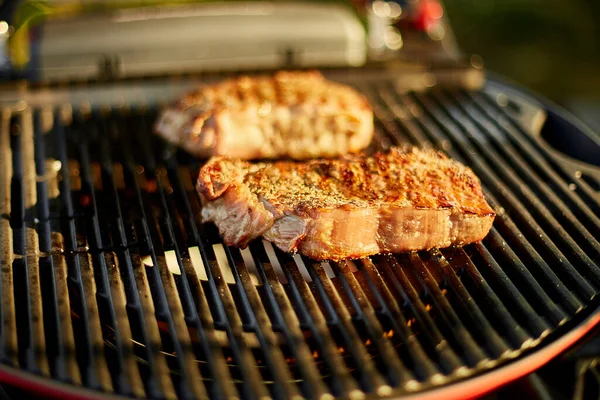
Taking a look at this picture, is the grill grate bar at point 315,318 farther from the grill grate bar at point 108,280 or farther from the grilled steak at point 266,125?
the grilled steak at point 266,125

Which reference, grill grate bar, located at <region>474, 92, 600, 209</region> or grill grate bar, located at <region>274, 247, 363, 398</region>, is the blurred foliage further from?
grill grate bar, located at <region>274, 247, 363, 398</region>

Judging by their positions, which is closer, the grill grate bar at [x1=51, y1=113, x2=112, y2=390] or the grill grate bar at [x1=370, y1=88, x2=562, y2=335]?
the grill grate bar at [x1=51, y1=113, x2=112, y2=390]

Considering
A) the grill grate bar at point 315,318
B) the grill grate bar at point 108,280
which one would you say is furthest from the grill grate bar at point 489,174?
the grill grate bar at point 108,280

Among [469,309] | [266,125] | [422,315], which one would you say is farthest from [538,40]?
[422,315]

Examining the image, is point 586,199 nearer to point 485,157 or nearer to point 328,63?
point 485,157

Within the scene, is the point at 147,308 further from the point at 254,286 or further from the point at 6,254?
the point at 6,254

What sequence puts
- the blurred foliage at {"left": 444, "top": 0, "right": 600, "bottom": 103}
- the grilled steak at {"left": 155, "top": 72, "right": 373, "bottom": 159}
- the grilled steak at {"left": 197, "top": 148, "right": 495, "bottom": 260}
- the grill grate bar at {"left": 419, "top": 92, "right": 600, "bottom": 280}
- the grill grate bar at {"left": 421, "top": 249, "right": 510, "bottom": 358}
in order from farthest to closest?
Answer: the blurred foliage at {"left": 444, "top": 0, "right": 600, "bottom": 103}
the grilled steak at {"left": 155, "top": 72, "right": 373, "bottom": 159}
the grill grate bar at {"left": 419, "top": 92, "right": 600, "bottom": 280}
the grilled steak at {"left": 197, "top": 148, "right": 495, "bottom": 260}
the grill grate bar at {"left": 421, "top": 249, "right": 510, "bottom": 358}

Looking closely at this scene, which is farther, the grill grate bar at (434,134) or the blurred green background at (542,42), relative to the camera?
the blurred green background at (542,42)

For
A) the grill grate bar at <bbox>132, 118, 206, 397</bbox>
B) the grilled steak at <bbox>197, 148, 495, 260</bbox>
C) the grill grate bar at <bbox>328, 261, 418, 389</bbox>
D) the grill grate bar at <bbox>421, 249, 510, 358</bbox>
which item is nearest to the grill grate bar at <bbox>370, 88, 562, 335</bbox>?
the grill grate bar at <bbox>421, 249, 510, 358</bbox>
